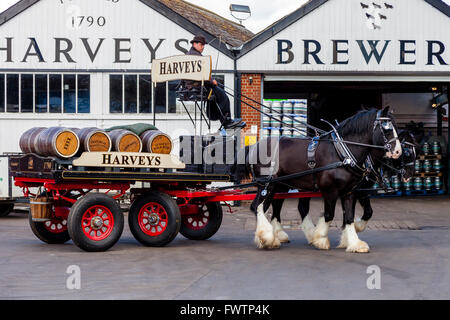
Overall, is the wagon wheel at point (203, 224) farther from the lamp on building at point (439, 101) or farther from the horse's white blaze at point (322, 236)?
the lamp on building at point (439, 101)

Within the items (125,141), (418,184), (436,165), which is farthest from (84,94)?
(436,165)

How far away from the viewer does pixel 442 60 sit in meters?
17.9

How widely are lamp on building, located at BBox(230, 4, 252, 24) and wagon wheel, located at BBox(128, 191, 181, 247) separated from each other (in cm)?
1869

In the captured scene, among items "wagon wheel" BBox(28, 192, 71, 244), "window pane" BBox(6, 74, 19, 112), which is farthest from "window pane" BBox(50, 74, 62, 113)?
"wagon wheel" BBox(28, 192, 71, 244)

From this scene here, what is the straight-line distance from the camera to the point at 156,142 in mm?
10023

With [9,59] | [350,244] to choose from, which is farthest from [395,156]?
[9,59]

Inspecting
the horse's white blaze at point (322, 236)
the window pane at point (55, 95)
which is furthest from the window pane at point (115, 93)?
the horse's white blaze at point (322, 236)

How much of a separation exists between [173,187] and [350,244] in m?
2.89

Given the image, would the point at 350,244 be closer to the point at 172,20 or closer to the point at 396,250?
the point at 396,250

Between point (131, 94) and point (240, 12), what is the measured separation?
35.6 ft

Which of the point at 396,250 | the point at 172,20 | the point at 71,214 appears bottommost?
the point at 396,250

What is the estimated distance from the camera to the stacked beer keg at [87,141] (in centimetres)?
934

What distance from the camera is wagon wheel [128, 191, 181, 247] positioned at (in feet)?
32.2

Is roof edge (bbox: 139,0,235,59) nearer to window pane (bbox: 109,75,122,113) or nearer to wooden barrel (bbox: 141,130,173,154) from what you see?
window pane (bbox: 109,75,122,113)
